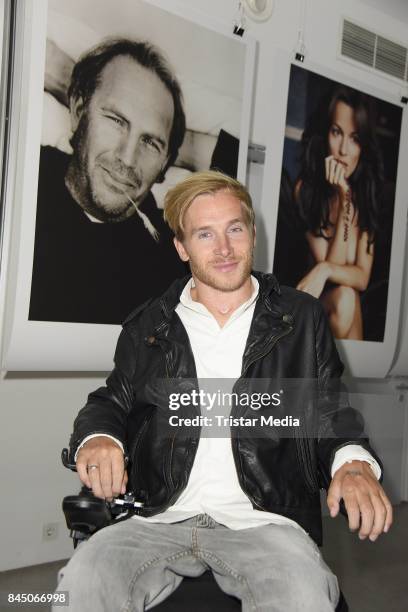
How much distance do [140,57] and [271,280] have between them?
4.40ft

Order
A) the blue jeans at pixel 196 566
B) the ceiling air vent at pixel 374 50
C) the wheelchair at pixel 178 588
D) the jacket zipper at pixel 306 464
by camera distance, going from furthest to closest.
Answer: the ceiling air vent at pixel 374 50 < the jacket zipper at pixel 306 464 < the wheelchair at pixel 178 588 < the blue jeans at pixel 196 566

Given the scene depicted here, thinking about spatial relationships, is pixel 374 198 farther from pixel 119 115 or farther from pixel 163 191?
pixel 119 115

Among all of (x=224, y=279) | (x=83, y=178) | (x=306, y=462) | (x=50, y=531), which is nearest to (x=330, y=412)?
(x=306, y=462)

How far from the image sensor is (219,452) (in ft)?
6.04

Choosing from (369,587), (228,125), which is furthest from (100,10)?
(369,587)

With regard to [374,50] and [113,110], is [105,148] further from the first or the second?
[374,50]

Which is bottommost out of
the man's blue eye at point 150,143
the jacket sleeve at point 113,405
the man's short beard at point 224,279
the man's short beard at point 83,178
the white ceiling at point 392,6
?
the jacket sleeve at point 113,405

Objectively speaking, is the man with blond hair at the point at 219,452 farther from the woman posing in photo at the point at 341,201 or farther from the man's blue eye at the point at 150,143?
the woman posing in photo at the point at 341,201

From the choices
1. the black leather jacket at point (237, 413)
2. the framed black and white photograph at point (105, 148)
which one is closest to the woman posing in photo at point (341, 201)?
the framed black and white photograph at point (105, 148)

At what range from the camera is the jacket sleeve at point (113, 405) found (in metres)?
1.80

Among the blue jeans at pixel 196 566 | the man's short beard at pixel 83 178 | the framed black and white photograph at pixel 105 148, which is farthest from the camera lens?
the man's short beard at pixel 83 178

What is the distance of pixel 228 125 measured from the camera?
309cm

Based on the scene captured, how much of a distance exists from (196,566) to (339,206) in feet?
8.12

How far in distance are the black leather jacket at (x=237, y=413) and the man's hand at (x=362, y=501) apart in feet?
0.49
